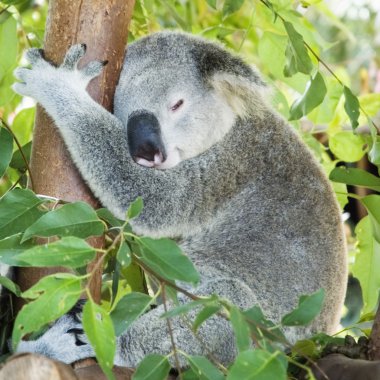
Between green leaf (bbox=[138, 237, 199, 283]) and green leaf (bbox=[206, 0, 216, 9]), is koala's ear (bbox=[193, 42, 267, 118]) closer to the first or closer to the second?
green leaf (bbox=[206, 0, 216, 9])

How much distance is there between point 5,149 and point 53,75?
397 millimetres

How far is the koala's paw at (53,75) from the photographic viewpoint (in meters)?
2.41

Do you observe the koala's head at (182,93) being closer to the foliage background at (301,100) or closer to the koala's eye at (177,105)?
the koala's eye at (177,105)

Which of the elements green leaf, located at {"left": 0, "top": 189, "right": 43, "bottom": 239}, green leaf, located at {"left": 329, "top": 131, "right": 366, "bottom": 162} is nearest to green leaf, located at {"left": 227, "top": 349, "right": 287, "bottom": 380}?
green leaf, located at {"left": 0, "top": 189, "right": 43, "bottom": 239}

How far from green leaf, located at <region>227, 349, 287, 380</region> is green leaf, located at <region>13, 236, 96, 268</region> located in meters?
0.38

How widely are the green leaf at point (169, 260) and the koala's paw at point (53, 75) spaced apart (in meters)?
Answer: 1.08

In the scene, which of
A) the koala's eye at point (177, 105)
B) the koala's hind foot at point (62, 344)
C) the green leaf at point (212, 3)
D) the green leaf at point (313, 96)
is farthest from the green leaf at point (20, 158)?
the green leaf at point (313, 96)

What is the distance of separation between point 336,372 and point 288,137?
1.29m

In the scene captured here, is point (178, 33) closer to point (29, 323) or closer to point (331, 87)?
point (331, 87)

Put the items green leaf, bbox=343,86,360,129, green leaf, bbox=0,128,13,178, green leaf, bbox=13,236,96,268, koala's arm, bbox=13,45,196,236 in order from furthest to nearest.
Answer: koala's arm, bbox=13,45,196,236 → green leaf, bbox=343,86,360,129 → green leaf, bbox=0,128,13,178 → green leaf, bbox=13,236,96,268

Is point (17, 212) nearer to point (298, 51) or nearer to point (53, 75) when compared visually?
point (53, 75)

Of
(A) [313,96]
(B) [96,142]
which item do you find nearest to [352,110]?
(A) [313,96]

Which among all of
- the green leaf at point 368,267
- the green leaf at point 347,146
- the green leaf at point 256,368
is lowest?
the green leaf at point 368,267

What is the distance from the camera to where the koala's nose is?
2623mm
